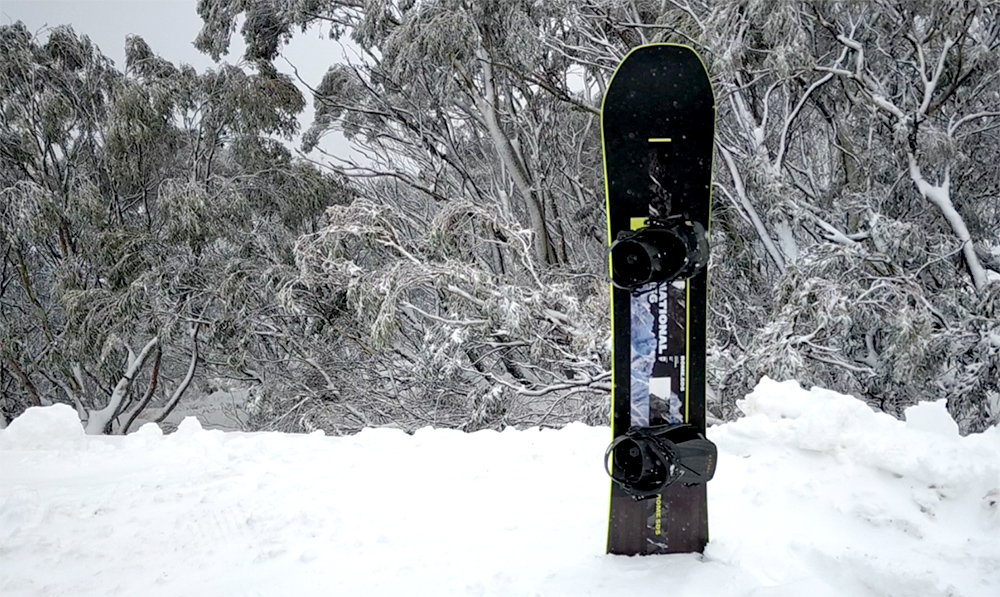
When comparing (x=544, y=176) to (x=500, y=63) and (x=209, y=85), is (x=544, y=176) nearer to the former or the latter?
(x=500, y=63)

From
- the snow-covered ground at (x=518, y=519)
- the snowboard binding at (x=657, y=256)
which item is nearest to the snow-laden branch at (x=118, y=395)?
the snow-covered ground at (x=518, y=519)

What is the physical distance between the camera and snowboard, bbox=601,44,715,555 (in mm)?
2160

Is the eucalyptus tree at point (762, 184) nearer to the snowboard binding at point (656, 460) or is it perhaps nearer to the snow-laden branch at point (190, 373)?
the snow-laden branch at point (190, 373)

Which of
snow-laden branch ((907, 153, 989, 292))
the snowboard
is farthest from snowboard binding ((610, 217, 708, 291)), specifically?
snow-laden branch ((907, 153, 989, 292))

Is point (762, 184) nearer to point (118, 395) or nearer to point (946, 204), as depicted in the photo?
point (946, 204)

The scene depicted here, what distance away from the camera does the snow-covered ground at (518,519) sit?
6.61ft

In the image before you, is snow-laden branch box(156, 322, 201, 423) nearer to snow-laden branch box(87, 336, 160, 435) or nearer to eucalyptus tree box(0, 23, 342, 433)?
eucalyptus tree box(0, 23, 342, 433)

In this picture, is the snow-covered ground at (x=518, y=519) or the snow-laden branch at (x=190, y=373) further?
the snow-laden branch at (x=190, y=373)

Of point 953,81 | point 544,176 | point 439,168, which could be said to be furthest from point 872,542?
point 439,168

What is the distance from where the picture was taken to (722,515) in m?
2.39

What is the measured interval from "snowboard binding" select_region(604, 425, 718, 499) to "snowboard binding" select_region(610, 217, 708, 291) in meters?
0.47

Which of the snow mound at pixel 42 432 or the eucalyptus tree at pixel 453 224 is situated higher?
the eucalyptus tree at pixel 453 224

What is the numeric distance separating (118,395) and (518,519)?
9395 mm

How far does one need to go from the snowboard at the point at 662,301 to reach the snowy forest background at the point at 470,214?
3.38m
